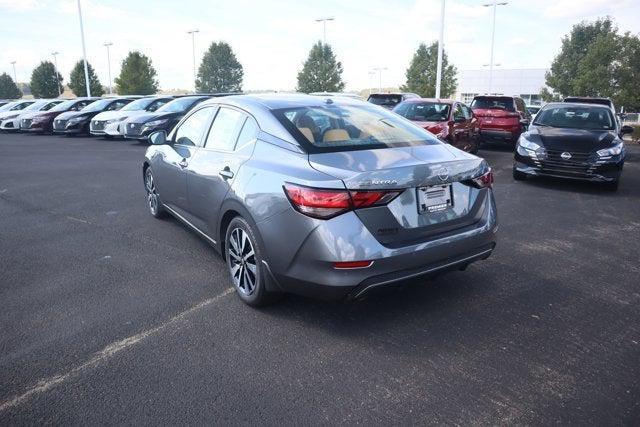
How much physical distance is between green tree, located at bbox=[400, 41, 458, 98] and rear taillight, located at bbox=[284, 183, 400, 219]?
153ft

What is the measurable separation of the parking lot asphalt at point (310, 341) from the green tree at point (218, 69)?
61310 mm

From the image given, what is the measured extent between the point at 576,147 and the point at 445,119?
3.59 meters

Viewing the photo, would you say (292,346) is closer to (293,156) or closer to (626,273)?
(293,156)

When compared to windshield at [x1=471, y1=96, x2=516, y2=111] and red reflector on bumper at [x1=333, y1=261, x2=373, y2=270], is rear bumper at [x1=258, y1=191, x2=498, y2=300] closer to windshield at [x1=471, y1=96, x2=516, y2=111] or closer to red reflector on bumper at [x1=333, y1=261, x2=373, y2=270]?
red reflector on bumper at [x1=333, y1=261, x2=373, y2=270]

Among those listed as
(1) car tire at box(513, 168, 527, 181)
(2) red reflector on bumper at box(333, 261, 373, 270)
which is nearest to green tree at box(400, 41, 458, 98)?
(1) car tire at box(513, 168, 527, 181)

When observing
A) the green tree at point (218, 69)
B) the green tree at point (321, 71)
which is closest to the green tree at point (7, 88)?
the green tree at point (218, 69)

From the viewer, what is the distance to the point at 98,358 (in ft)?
10.0

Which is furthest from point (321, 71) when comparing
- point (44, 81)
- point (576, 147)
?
point (576, 147)

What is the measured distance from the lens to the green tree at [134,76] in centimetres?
5100

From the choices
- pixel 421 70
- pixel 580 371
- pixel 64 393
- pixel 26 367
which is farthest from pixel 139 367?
pixel 421 70

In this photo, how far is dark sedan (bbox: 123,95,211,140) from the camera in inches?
598

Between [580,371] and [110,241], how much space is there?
477cm

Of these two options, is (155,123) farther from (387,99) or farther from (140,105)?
(387,99)

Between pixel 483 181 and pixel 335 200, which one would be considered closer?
pixel 335 200
